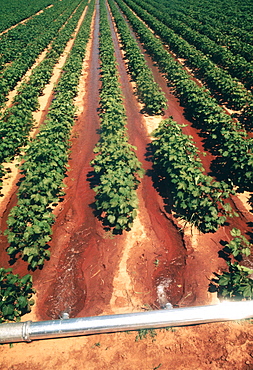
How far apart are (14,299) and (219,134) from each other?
34.2ft

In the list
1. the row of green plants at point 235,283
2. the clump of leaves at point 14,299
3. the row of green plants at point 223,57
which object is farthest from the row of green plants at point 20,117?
the row of green plants at point 223,57

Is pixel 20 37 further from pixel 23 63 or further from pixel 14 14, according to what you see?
pixel 14 14

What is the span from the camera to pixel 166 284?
6105mm

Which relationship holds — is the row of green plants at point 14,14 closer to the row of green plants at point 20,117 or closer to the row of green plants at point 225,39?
the row of green plants at point 20,117

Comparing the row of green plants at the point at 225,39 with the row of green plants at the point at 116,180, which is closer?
the row of green plants at the point at 116,180

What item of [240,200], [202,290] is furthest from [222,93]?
[202,290]

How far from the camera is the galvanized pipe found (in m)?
4.71

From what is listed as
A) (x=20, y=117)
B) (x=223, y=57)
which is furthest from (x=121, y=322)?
(x=223, y=57)

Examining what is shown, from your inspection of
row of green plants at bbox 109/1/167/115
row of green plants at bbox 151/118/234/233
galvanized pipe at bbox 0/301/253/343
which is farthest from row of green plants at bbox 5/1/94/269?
row of green plants at bbox 109/1/167/115

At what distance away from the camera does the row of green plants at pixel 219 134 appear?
875cm

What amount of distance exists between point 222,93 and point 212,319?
1441 centimetres

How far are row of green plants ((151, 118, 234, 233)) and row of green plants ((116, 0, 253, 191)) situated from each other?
0.80 metres

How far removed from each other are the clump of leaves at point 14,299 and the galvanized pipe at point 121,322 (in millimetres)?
378

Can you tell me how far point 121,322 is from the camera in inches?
189
